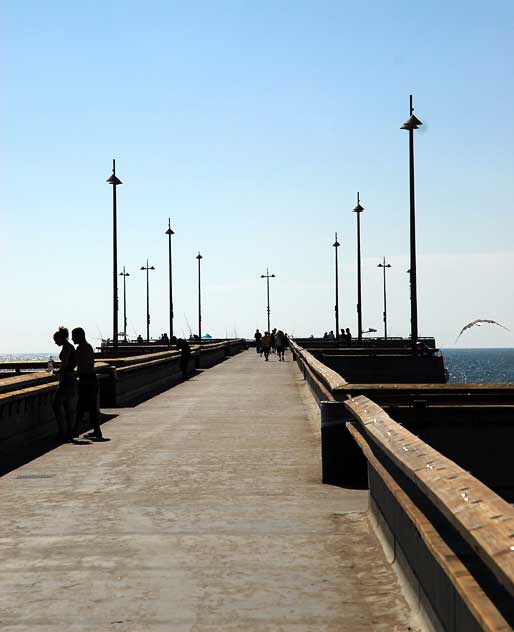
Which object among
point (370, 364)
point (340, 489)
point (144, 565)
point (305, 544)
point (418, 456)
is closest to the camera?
point (418, 456)

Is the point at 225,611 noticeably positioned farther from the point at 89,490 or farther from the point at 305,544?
the point at 89,490

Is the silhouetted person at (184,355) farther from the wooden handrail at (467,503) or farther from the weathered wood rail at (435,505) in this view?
the wooden handrail at (467,503)

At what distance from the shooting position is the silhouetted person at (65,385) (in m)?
18.4

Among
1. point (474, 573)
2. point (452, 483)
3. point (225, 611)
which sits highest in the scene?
point (452, 483)

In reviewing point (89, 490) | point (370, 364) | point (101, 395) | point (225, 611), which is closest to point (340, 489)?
point (89, 490)

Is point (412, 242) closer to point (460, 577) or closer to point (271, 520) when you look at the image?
point (271, 520)

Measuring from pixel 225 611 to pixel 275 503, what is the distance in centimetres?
452

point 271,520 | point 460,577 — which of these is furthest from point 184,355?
point 460,577

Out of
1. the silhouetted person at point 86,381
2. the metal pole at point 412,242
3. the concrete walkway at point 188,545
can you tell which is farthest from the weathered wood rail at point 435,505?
the metal pole at point 412,242

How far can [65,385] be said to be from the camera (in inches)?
726

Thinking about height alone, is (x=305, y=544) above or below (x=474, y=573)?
below

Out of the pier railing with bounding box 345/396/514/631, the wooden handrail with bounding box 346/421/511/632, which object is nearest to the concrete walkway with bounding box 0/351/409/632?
the pier railing with bounding box 345/396/514/631

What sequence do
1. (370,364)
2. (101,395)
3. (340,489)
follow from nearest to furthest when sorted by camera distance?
1. (340,489)
2. (101,395)
3. (370,364)

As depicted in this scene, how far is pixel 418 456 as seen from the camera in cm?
699
